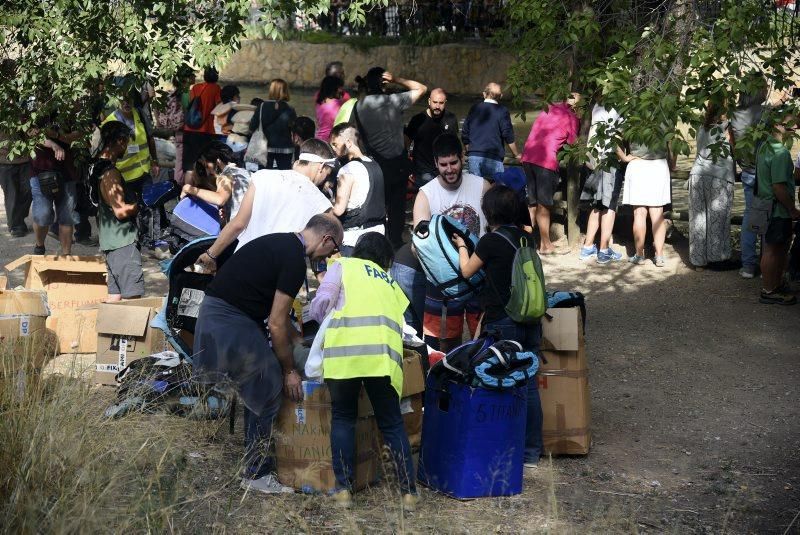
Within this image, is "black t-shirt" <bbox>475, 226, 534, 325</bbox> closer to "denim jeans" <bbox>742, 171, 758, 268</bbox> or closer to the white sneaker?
the white sneaker

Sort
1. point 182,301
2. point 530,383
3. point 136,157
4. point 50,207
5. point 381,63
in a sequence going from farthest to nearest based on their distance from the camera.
A: point 381,63, point 50,207, point 136,157, point 182,301, point 530,383

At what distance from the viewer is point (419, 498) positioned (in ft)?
19.0

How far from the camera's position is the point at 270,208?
7094mm

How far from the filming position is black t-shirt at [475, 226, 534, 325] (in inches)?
248

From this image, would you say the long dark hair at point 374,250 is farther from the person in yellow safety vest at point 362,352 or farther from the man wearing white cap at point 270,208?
the man wearing white cap at point 270,208

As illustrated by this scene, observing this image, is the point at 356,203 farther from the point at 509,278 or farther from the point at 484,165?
the point at 484,165

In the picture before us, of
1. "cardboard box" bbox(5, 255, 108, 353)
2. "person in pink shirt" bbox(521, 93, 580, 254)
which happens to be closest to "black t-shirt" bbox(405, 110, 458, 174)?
"person in pink shirt" bbox(521, 93, 580, 254)

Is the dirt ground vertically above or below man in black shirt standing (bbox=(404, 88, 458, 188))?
below

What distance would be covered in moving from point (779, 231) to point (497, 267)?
4.19 meters

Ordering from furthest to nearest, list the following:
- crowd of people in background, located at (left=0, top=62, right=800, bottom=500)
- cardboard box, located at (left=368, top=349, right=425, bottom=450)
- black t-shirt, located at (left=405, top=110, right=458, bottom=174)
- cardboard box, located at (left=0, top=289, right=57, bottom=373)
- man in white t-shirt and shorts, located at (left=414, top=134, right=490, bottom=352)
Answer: black t-shirt, located at (left=405, top=110, right=458, bottom=174) → cardboard box, located at (left=0, top=289, right=57, bottom=373) → man in white t-shirt and shorts, located at (left=414, top=134, right=490, bottom=352) → cardboard box, located at (left=368, top=349, right=425, bottom=450) → crowd of people in background, located at (left=0, top=62, right=800, bottom=500)

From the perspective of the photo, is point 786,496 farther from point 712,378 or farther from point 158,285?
point 158,285

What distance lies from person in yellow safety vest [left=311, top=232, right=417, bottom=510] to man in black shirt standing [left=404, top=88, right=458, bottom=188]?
5.94 metres

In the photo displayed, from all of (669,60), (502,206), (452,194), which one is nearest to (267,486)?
(502,206)

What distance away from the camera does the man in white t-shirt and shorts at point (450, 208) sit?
7.12m
